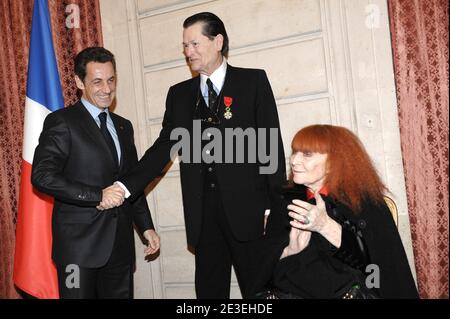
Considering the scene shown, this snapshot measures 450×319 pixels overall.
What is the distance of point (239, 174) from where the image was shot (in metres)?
3.10

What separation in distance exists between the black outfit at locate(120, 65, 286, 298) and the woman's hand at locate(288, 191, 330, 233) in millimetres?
755

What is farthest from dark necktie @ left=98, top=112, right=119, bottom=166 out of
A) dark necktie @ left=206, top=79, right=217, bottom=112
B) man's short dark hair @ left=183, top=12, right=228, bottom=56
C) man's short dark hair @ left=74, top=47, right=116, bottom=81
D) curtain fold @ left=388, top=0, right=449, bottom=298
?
curtain fold @ left=388, top=0, right=449, bottom=298

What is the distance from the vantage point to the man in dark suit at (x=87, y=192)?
287 cm

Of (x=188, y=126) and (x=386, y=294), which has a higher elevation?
(x=188, y=126)

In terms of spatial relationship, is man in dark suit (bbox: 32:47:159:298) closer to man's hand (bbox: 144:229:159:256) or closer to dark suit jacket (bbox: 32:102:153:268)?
dark suit jacket (bbox: 32:102:153:268)

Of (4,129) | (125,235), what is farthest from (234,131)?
(4,129)

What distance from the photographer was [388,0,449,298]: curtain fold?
325 centimetres

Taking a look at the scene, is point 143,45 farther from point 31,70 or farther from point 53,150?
point 53,150

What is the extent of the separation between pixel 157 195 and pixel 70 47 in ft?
4.82

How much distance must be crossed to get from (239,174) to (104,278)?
3.32 ft

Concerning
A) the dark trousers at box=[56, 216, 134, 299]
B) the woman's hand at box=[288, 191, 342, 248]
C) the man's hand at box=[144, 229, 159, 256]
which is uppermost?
the woman's hand at box=[288, 191, 342, 248]

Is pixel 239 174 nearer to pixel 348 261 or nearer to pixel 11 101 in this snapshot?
pixel 348 261

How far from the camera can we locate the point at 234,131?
10.3 ft

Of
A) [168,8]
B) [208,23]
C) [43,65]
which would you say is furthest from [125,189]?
[168,8]
